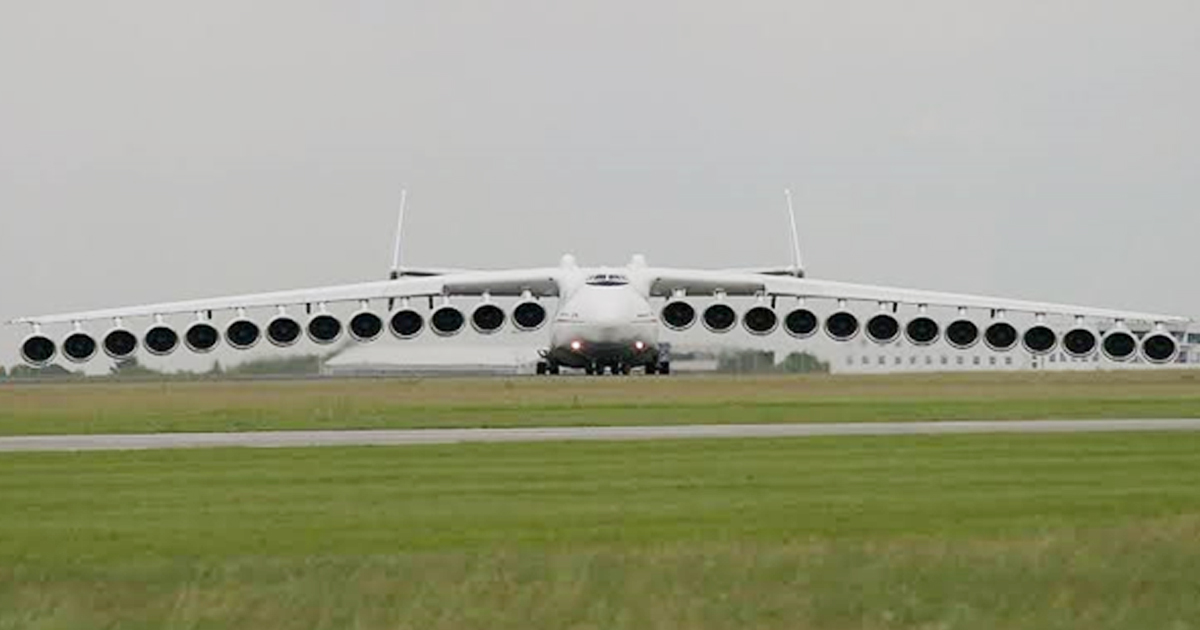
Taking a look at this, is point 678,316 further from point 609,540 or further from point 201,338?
point 609,540

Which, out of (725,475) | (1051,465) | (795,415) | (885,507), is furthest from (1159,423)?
(885,507)

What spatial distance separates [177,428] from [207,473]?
10.6 metres

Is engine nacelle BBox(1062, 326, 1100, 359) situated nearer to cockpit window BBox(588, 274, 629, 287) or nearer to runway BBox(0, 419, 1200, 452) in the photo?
cockpit window BBox(588, 274, 629, 287)

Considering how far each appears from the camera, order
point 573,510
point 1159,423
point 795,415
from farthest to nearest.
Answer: point 795,415, point 1159,423, point 573,510

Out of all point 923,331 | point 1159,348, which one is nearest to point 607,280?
point 923,331

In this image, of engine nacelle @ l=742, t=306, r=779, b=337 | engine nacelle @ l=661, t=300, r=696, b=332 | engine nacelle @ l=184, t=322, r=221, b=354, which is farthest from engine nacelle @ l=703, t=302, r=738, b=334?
engine nacelle @ l=184, t=322, r=221, b=354

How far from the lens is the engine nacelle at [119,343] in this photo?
2427 inches

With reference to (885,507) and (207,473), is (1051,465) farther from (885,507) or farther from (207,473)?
(207,473)

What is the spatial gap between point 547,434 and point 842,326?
32.2 meters

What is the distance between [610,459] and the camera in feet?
83.8

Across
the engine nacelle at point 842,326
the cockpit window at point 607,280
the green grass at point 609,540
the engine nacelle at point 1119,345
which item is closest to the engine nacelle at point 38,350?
the cockpit window at point 607,280

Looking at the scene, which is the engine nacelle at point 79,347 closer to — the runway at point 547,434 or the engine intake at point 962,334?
the engine intake at point 962,334

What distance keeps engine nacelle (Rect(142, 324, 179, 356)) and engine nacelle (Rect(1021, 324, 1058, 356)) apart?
2287 cm

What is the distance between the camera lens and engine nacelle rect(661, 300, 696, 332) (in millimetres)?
63562
